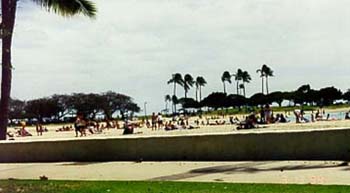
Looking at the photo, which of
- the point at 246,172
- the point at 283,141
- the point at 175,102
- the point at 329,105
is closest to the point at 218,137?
the point at 283,141

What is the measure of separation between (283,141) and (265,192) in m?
5.20

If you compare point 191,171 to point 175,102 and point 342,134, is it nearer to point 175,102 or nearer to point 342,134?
point 342,134

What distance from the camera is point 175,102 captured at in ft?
473

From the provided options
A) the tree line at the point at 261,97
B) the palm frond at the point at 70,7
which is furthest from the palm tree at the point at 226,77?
the palm frond at the point at 70,7

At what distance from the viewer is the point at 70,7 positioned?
19.3 meters

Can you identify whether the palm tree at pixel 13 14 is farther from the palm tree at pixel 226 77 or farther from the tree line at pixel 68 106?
the palm tree at pixel 226 77

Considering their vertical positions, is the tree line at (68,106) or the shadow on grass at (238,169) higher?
the tree line at (68,106)

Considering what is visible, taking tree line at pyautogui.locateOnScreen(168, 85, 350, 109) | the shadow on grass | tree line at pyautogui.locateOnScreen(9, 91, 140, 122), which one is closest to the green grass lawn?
the shadow on grass

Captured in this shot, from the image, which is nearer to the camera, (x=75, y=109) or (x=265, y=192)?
(x=265, y=192)

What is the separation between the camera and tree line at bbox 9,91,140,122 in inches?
4267

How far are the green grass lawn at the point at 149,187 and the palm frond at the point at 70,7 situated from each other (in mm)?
8568

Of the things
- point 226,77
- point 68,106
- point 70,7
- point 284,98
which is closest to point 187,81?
point 226,77

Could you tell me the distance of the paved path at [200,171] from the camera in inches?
440

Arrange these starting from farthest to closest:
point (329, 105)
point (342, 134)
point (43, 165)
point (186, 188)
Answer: point (329, 105) < point (43, 165) < point (342, 134) < point (186, 188)
